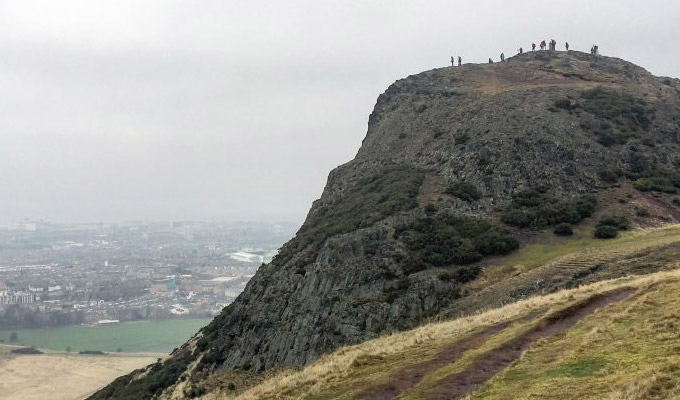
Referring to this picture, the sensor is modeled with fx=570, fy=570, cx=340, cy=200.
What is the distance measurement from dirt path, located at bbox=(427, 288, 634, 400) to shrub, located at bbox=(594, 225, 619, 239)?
17.6 meters

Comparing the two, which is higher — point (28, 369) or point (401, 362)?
point (401, 362)

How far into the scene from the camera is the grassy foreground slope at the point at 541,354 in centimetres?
1619

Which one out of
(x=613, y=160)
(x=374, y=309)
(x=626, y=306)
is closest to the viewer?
(x=626, y=306)

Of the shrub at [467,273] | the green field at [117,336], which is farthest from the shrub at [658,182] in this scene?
the green field at [117,336]

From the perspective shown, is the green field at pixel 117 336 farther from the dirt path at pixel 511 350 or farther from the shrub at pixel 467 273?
the dirt path at pixel 511 350

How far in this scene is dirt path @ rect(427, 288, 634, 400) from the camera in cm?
1918

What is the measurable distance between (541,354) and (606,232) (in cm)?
2749

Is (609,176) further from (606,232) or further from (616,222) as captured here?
(606,232)

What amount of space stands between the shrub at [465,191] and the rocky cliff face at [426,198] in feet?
0.40

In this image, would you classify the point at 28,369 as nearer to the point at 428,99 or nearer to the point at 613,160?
the point at 428,99

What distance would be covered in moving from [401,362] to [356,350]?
634 cm

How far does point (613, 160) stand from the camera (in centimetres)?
5934

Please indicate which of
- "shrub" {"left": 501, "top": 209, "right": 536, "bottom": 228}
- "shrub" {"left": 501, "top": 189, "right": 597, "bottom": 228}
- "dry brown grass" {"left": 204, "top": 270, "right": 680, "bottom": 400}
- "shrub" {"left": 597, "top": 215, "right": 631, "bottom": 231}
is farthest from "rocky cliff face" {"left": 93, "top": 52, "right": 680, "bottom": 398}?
"dry brown grass" {"left": 204, "top": 270, "right": 680, "bottom": 400}

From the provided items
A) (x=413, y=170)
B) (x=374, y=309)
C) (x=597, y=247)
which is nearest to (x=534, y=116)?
(x=413, y=170)
